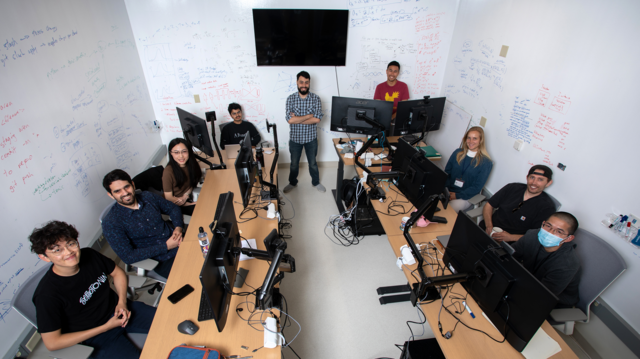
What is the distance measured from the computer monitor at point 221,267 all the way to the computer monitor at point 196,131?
1.47 metres

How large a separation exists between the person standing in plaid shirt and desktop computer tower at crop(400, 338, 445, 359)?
2838 millimetres

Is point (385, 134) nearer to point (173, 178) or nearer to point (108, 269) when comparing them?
point (173, 178)

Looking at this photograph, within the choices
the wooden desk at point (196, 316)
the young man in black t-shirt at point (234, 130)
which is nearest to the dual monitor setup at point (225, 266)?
the wooden desk at point (196, 316)

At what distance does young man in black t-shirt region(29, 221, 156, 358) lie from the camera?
1505 mm

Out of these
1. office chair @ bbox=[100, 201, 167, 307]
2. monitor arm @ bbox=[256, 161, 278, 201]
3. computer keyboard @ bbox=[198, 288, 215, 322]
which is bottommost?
office chair @ bbox=[100, 201, 167, 307]

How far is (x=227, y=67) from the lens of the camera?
4051 millimetres

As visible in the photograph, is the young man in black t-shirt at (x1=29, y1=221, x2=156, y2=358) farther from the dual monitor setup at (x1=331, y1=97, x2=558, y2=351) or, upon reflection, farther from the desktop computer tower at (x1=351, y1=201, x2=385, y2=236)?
the desktop computer tower at (x1=351, y1=201, x2=385, y2=236)

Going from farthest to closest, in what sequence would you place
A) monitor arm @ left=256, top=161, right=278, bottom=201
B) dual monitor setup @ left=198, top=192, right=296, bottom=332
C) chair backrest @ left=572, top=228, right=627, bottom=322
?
monitor arm @ left=256, top=161, right=278, bottom=201, chair backrest @ left=572, top=228, right=627, bottom=322, dual monitor setup @ left=198, top=192, right=296, bottom=332

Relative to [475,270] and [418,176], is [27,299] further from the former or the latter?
[418,176]

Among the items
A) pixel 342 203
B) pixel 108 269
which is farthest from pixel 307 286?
pixel 108 269

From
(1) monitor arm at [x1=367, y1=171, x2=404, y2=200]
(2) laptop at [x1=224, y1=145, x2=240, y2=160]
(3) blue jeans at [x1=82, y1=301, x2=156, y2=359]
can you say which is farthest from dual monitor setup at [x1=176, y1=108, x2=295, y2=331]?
(2) laptop at [x1=224, y1=145, x2=240, y2=160]

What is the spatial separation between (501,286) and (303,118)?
9.66ft

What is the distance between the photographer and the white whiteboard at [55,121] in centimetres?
183

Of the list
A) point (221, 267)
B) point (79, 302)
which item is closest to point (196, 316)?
point (221, 267)
